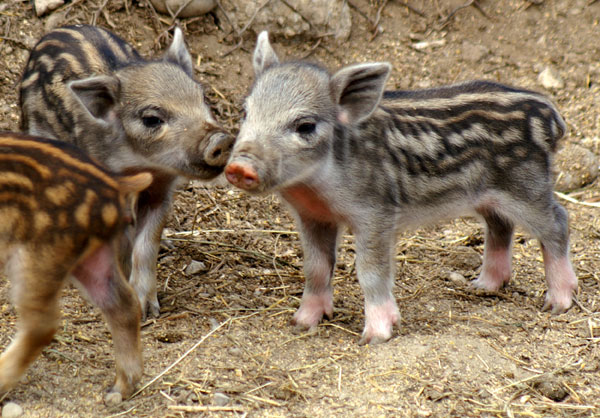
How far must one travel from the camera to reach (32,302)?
362cm

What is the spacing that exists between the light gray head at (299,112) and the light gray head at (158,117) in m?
0.28

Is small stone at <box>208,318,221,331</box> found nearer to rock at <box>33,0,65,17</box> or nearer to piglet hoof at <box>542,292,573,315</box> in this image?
piglet hoof at <box>542,292,573,315</box>

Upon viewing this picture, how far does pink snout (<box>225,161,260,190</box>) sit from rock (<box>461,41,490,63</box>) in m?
4.24

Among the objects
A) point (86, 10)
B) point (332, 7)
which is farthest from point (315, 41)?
point (86, 10)

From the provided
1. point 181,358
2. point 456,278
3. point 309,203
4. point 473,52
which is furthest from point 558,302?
point 473,52

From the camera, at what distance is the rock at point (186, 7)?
728 cm

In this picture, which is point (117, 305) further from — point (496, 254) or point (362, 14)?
point (362, 14)

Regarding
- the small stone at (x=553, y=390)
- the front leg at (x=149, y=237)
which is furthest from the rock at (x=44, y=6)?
the small stone at (x=553, y=390)

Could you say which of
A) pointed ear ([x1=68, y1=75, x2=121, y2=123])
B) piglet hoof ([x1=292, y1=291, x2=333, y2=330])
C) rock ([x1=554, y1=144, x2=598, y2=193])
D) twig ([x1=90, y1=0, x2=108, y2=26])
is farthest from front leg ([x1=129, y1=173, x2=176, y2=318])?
rock ([x1=554, y1=144, x2=598, y2=193])

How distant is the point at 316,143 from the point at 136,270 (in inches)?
55.4

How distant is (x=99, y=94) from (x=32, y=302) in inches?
65.6

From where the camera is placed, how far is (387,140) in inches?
193

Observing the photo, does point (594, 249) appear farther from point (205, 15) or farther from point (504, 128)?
point (205, 15)

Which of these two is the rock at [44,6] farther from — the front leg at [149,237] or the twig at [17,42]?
the front leg at [149,237]
